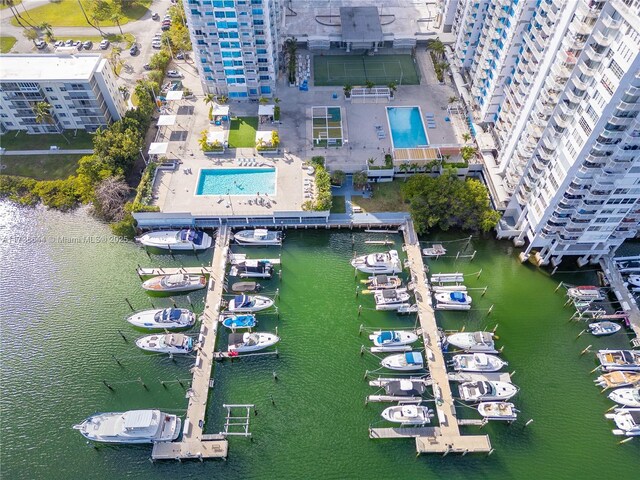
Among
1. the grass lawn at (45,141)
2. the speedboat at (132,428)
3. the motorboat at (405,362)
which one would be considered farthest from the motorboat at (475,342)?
the grass lawn at (45,141)

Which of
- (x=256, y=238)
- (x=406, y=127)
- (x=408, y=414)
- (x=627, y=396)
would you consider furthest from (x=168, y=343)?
(x=627, y=396)

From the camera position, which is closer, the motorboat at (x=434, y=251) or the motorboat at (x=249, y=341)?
the motorboat at (x=249, y=341)

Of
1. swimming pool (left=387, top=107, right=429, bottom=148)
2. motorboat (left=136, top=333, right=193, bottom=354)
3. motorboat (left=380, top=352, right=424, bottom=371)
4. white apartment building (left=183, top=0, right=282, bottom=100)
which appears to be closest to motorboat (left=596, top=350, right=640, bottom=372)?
motorboat (left=380, top=352, right=424, bottom=371)

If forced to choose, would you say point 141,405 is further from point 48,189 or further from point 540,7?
point 540,7

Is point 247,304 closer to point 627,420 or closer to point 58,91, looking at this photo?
point 627,420

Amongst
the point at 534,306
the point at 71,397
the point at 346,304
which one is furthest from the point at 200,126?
the point at 534,306

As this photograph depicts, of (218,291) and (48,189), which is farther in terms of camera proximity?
(48,189)

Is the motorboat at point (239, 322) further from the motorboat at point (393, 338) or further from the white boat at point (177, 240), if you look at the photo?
the motorboat at point (393, 338)
